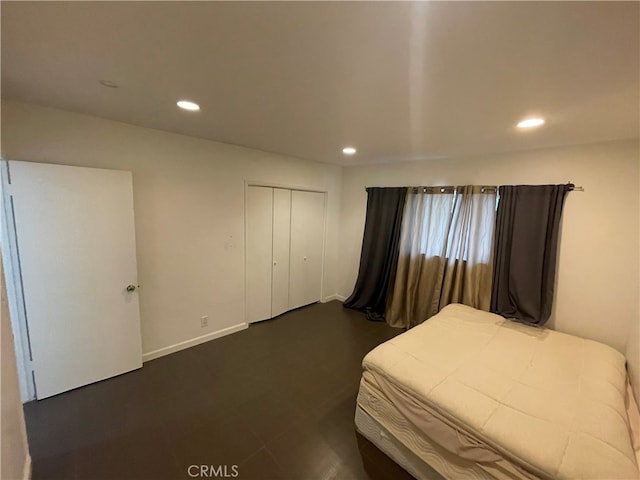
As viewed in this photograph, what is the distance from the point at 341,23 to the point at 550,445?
210cm

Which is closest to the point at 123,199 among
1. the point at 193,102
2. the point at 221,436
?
the point at 193,102

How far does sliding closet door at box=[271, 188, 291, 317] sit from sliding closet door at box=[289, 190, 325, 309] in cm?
10

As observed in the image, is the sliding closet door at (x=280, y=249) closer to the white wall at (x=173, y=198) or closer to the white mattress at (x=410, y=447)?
the white wall at (x=173, y=198)

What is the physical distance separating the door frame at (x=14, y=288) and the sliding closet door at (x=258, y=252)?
1904 mm

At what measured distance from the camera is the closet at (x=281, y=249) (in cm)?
339

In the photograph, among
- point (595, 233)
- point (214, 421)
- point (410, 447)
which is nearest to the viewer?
point (410, 447)

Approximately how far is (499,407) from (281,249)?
288 centimetres

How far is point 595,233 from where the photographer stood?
7.80ft

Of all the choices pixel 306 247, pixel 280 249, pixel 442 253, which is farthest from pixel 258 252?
pixel 442 253

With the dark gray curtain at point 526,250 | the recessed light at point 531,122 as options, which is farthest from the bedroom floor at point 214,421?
the recessed light at point 531,122

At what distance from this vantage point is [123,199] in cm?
226

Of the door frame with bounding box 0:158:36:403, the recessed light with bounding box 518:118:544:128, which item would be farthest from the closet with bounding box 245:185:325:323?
the recessed light with bounding box 518:118:544:128

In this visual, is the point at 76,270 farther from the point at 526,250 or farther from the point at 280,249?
the point at 526,250

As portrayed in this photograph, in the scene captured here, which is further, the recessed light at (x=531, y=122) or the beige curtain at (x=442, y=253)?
the beige curtain at (x=442, y=253)
